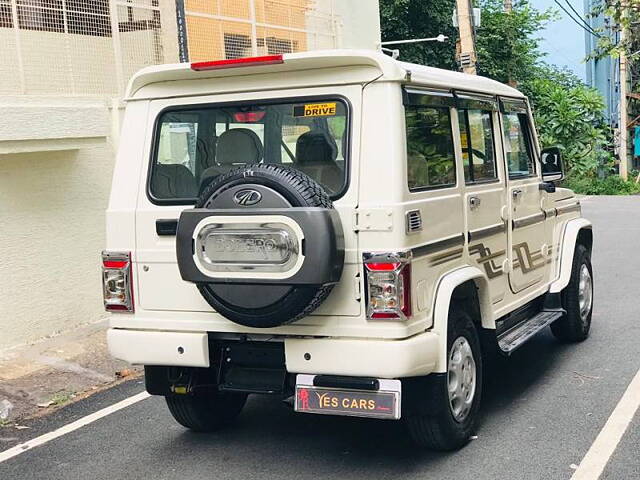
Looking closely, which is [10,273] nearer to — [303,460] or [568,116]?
[303,460]

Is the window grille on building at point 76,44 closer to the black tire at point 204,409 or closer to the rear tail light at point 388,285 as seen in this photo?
the black tire at point 204,409

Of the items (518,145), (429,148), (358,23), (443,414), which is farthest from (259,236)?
(358,23)

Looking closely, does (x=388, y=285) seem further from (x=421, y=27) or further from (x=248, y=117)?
(x=421, y=27)

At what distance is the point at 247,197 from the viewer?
454 cm

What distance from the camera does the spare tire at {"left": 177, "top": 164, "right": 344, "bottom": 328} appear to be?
14.3ft

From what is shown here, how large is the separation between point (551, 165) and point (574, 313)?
129 cm

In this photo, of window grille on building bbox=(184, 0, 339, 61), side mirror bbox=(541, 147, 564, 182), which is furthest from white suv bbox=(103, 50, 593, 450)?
window grille on building bbox=(184, 0, 339, 61)

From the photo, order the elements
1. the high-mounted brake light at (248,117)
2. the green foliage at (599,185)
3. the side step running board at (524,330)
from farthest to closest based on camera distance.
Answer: the green foliage at (599,185)
the side step running board at (524,330)
the high-mounted brake light at (248,117)

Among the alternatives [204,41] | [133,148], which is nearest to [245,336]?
[133,148]

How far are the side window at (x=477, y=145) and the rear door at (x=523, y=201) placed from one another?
298 millimetres

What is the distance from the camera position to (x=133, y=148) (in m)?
5.25

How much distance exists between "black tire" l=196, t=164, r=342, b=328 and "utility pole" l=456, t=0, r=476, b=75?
1114 centimetres

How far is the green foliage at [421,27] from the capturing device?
1112 inches

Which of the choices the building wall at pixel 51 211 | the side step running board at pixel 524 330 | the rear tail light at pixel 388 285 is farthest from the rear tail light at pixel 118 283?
the building wall at pixel 51 211
